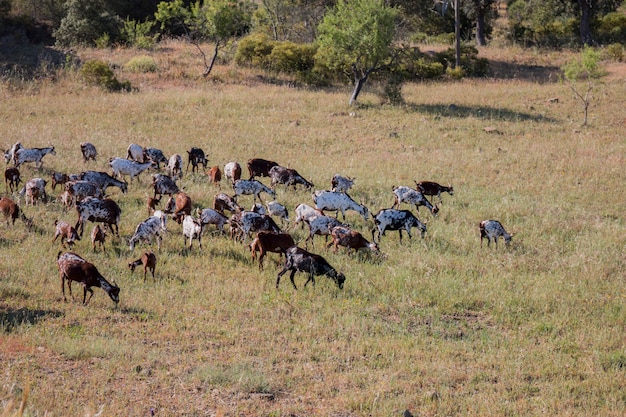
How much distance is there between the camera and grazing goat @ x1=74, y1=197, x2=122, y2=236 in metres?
18.3

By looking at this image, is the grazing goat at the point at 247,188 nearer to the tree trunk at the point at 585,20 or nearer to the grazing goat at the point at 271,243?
the grazing goat at the point at 271,243

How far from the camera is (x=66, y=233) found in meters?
17.3

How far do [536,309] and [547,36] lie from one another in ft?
173

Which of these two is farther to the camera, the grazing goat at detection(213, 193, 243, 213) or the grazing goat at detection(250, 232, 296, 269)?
the grazing goat at detection(213, 193, 243, 213)

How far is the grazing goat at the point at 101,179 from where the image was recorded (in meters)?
22.0

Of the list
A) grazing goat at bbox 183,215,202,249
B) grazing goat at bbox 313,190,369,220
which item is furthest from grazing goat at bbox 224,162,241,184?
grazing goat at bbox 183,215,202,249

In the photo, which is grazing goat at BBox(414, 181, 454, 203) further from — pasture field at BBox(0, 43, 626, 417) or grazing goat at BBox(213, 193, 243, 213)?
grazing goat at BBox(213, 193, 243, 213)

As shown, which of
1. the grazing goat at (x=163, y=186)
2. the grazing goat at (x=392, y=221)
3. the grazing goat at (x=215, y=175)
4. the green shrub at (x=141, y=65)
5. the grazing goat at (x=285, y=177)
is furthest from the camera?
the green shrub at (x=141, y=65)

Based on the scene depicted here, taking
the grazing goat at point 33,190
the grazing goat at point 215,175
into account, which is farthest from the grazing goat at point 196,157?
the grazing goat at point 33,190

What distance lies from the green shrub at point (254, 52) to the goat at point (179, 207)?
95.7 ft

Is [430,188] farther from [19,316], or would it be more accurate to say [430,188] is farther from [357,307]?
[19,316]

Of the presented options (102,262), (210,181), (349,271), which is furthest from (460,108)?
(102,262)

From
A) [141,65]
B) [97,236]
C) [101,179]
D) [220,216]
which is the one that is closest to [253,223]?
[220,216]

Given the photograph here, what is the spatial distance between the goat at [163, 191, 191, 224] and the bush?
73.4 ft
